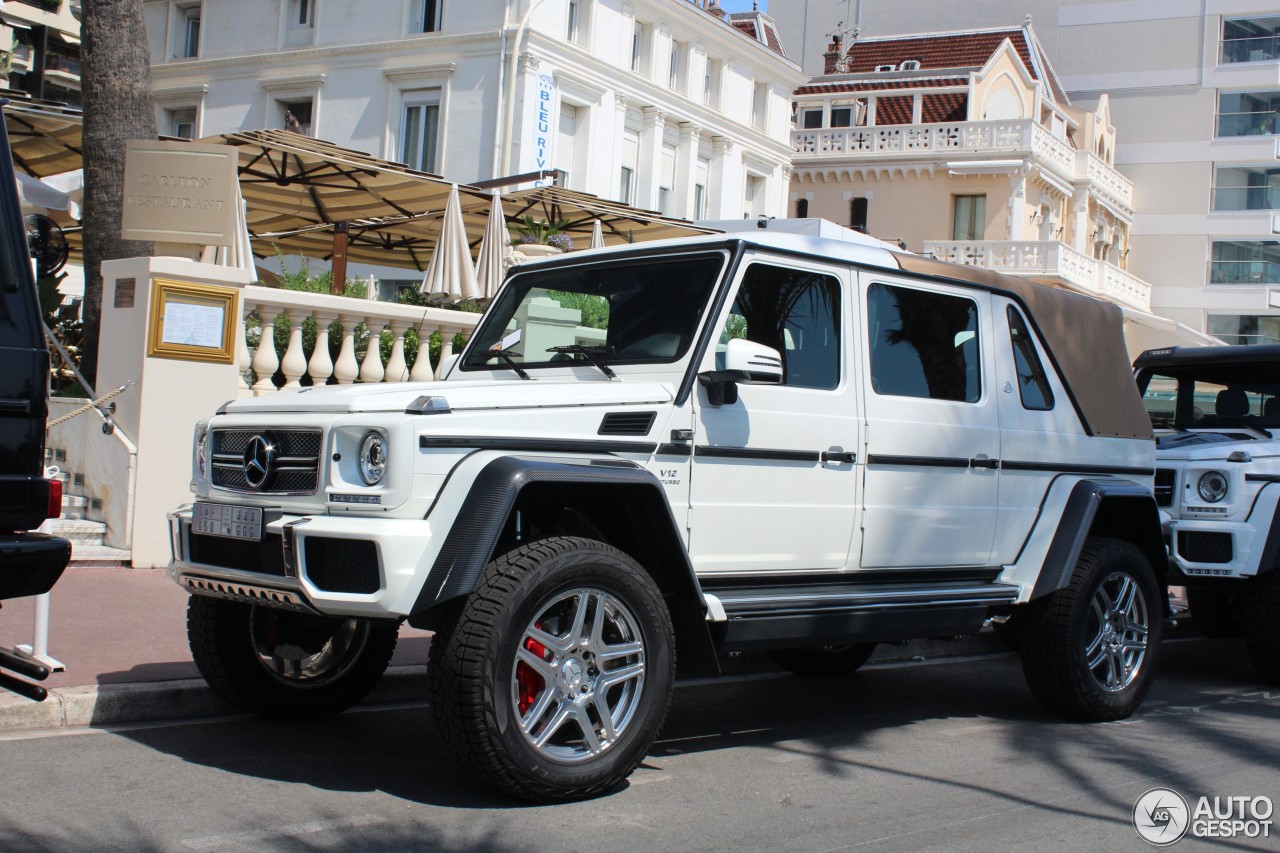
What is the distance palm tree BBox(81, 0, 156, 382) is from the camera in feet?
37.7

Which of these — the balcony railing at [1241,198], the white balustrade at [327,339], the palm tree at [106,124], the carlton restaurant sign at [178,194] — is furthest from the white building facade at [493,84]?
the balcony railing at [1241,198]

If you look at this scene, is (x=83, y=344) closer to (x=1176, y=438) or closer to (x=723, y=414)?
(x=723, y=414)

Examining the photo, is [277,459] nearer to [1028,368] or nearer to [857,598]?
[857,598]

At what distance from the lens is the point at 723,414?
19.0ft

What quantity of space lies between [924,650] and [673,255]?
4.56 meters

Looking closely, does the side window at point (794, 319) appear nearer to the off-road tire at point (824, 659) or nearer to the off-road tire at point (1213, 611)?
the off-road tire at point (824, 659)

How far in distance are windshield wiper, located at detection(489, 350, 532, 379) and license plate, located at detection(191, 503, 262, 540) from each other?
151 centimetres

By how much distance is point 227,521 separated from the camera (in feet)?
17.4

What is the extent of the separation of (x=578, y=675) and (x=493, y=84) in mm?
24652

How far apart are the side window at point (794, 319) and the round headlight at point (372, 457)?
1.71m

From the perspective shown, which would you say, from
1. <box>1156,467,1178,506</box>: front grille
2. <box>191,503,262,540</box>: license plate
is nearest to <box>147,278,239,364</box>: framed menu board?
<box>191,503,262,540</box>: license plate

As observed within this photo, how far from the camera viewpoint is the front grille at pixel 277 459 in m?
5.14

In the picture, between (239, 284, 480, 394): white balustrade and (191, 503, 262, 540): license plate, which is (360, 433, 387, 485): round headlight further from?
(239, 284, 480, 394): white balustrade

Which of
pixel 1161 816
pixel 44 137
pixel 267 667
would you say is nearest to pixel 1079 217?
pixel 44 137
